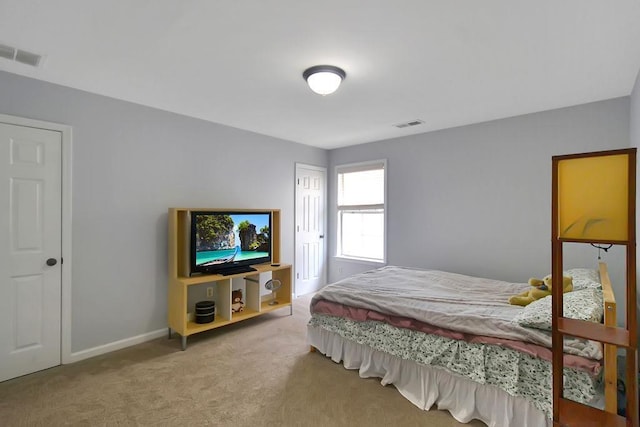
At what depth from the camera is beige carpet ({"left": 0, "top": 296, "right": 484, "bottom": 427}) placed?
6.76 ft

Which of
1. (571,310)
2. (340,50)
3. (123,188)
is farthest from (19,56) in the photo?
(571,310)

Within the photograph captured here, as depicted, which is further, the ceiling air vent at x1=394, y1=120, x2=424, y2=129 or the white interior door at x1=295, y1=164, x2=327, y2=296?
the white interior door at x1=295, y1=164, x2=327, y2=296

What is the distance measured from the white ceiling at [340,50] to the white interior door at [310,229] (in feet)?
6.06

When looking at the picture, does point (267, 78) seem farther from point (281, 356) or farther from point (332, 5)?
point (281, 356)

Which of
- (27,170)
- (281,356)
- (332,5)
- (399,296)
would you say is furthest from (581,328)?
(27,170)

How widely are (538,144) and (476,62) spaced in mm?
1683

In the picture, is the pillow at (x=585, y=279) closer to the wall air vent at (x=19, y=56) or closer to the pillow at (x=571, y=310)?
the pillow at (x=571, y=310)

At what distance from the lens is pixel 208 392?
7.75 ft

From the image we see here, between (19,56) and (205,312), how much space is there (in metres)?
2.64

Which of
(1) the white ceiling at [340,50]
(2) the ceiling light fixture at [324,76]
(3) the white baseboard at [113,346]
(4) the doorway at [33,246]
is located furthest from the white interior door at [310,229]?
(4) the doorway at [33,246]

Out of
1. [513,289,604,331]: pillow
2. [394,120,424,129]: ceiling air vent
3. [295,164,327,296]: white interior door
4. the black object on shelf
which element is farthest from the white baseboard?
[394,120,424,129]: ceiling air vent

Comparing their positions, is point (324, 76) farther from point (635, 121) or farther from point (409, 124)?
point (635, 121)

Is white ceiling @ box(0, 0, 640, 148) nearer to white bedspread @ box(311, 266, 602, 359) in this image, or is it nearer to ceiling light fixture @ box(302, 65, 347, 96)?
ceiling light fixture @ box(302, 65, 347, 96)

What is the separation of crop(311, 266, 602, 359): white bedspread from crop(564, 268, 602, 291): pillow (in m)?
0.42
